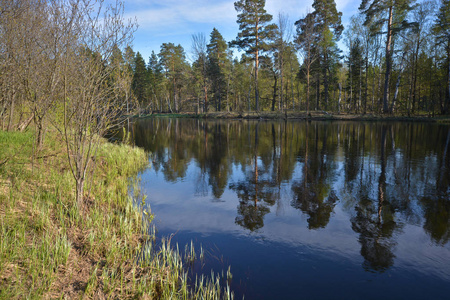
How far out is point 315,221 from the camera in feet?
22.2

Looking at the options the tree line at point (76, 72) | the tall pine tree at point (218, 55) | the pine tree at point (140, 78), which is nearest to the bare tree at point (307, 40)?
the tall pine tree at point (218, 55)

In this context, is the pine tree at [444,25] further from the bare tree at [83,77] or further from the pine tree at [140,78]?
the pine tree at [140,78]

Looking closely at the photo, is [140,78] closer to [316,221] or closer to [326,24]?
[326,24]

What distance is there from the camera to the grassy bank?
364 centimetres

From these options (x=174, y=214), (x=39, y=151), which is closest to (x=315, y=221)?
(x=174, y=214)

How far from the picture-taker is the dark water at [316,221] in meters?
4.44

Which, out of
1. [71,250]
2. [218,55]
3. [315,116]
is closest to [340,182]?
[71,250]

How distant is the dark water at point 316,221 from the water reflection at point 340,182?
1.4 inches

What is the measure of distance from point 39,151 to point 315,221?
8.48 metres

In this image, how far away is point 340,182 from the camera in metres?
10.0

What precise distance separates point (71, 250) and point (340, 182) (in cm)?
866

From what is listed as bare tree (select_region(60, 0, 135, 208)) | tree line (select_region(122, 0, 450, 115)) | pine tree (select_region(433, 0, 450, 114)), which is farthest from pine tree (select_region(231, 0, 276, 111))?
bare tree (select_region(60, 0, 135, 208))

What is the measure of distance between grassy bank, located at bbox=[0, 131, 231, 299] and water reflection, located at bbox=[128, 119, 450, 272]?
96.5 inches

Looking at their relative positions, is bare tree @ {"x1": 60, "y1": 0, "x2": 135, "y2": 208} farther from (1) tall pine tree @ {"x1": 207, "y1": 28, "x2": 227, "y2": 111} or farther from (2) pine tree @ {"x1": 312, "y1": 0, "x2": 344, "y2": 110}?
(1) tall pine tree @ {"x1": 207, "y1": 28, "x2": 227, "y2": 111}
